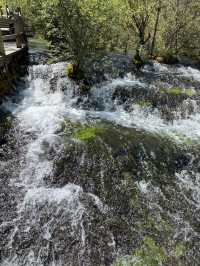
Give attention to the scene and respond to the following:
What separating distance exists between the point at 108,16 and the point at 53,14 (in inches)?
108

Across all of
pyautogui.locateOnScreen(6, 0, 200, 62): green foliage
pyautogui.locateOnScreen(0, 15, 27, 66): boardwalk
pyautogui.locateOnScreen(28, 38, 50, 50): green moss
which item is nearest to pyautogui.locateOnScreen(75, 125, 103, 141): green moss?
pyautogui.locateOnScreen(6, 0, 200, 62): green foliage

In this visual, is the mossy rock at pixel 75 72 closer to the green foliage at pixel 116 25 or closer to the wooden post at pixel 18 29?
the green foliage at pixel 116 25

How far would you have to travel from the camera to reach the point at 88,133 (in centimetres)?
1123

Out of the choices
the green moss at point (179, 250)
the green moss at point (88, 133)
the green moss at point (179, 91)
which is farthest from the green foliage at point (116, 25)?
the green moss at point (179, 250)

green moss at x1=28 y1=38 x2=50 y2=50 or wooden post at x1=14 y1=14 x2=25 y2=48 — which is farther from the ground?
wooden post at x1=14 y1=14 x2=25 y2=48

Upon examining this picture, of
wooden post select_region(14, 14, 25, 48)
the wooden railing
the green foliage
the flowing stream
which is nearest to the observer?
the flowing stream

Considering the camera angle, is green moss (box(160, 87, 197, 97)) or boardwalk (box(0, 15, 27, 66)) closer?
boardwalk (box(0, 15, 27, 66))

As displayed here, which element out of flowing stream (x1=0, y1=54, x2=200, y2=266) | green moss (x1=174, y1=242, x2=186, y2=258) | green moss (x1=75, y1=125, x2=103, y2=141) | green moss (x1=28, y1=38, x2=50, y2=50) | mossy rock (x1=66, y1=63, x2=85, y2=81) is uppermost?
mossy rock (x1=66, y1=63, x2=85, y2=81)

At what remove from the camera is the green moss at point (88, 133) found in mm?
10914

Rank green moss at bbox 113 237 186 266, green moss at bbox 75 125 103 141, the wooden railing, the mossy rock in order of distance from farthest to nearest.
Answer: the wooden railing < the mossy rock < green moss at bbox 75 125 103 141 < green moss at bbox 113 237 186 266

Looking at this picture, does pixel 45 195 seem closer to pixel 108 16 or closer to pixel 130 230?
pixel 130 230

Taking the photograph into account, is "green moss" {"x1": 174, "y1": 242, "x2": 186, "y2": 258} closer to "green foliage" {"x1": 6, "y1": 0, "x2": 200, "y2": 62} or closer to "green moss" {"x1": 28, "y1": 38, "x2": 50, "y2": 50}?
"green foliage" {"x1": 6, "y1": 0, "x2": 200, "y2": 62}

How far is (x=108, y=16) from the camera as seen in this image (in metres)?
16.0

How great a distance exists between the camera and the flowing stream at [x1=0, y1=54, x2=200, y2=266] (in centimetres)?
766
